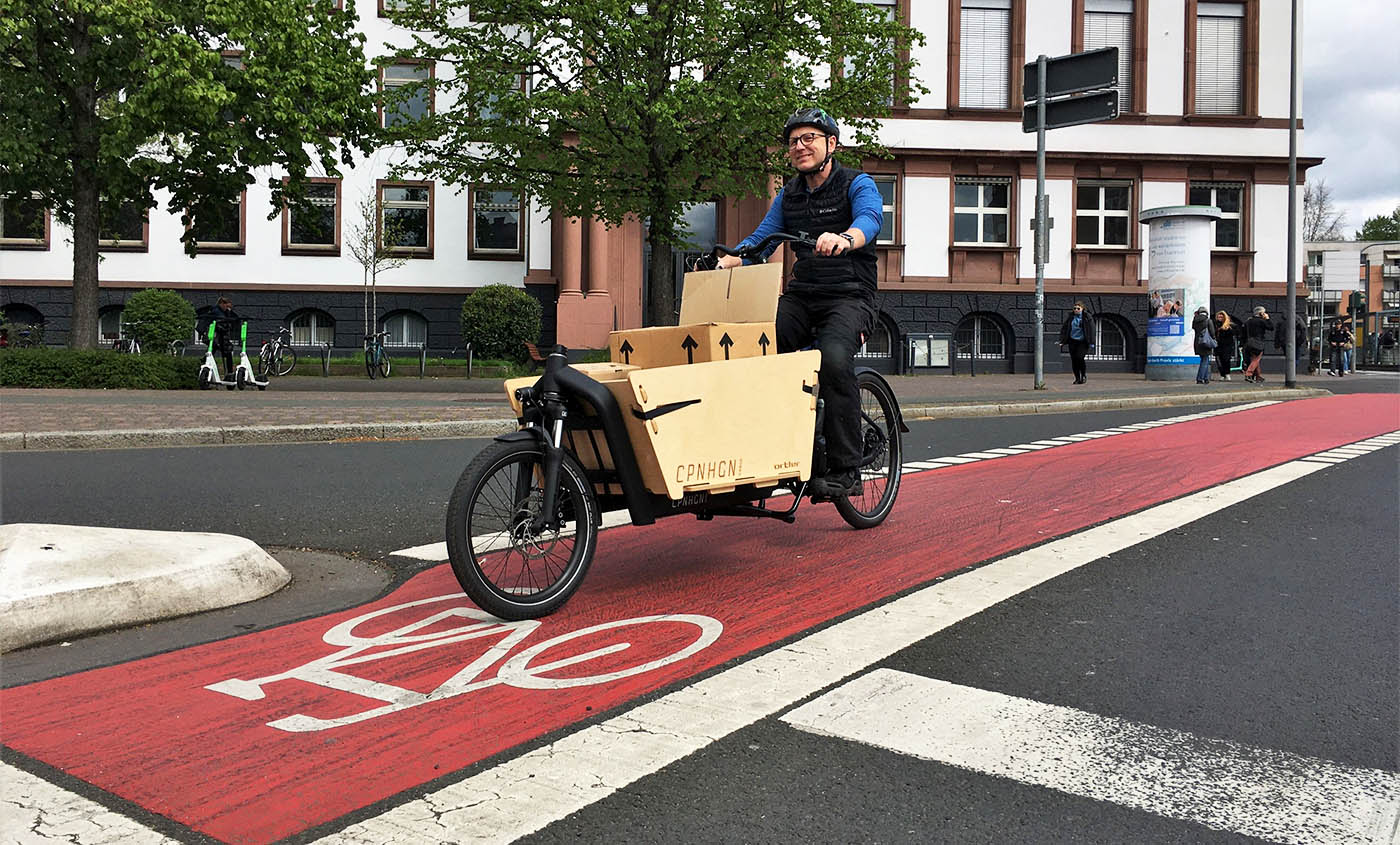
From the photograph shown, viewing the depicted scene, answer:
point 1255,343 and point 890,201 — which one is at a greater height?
point 890,201

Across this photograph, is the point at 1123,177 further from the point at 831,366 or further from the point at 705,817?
the point at 705,817

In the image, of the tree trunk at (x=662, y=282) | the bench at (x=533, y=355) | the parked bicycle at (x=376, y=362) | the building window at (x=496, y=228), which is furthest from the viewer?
the building window at (x=496, y=228)

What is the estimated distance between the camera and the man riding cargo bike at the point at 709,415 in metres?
4.39

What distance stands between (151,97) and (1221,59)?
29547 millimetres

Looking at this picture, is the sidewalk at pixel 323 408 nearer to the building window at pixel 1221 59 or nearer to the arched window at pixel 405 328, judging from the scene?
the arched window at pixel 405 328

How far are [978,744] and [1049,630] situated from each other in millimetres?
1305

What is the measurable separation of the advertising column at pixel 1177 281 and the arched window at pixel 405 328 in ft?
63.2

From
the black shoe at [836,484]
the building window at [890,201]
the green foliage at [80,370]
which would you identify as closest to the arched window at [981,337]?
the building window at [890,201]

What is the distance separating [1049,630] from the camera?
4.23m

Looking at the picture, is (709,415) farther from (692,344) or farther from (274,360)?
(274,360)

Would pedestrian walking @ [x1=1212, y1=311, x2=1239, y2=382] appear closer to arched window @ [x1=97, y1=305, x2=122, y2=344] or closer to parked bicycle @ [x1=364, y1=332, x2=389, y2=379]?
parked bicycle @ [x1=364, y1=332, x2=389, y2=379]

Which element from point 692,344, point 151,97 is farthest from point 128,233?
point 692,344

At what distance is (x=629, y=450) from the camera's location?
4.58 metres

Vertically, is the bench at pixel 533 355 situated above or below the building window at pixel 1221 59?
below
